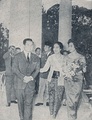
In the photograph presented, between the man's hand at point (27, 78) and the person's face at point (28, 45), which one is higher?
the person's face at point (28, 45)

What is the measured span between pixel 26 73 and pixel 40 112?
691 millimetres

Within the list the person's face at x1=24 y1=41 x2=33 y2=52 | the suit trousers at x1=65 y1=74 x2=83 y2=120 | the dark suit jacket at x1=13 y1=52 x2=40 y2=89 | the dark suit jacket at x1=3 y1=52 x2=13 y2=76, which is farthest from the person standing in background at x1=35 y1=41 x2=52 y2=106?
the dark suit jacket at x1=3 y1=52 x2=13 y2=76

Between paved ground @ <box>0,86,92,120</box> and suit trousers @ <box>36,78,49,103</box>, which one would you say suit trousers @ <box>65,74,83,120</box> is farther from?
suit trousers @ <box>36,78,49,103</box>

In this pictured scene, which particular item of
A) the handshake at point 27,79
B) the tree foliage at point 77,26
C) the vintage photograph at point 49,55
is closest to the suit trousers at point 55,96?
the vintage photograph at point 49,55

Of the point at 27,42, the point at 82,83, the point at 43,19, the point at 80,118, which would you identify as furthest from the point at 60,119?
the point at 43,19

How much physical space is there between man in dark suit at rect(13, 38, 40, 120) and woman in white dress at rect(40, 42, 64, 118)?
0.18 meters

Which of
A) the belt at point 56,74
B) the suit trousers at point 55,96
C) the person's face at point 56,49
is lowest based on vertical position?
the suit trousers at point 55,96

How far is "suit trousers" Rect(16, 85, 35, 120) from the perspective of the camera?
15.4ft

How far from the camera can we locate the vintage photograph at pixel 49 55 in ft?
15.3

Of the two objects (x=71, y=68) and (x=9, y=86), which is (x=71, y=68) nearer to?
(x=71, y=68)

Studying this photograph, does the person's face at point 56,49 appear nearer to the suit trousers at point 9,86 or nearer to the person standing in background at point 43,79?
the person standing in background at point 43,79

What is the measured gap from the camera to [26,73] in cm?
466

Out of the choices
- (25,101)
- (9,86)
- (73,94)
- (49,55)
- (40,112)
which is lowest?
(40,112)

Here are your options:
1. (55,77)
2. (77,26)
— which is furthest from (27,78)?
(77,26)
